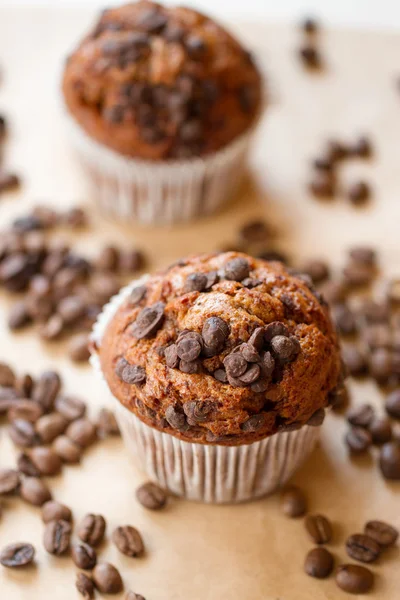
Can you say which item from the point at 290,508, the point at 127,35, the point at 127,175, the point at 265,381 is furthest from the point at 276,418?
the point at 127,35

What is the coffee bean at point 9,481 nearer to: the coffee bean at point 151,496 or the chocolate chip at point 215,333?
the coffee bean at point 151,496

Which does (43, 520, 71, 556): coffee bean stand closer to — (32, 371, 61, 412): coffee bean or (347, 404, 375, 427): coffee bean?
→ (32, 371, 61, 412): coffee bean

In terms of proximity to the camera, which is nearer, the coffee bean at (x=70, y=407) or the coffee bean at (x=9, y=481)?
the coffee bean at (x=9, y=481)

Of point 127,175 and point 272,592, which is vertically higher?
point 127,175

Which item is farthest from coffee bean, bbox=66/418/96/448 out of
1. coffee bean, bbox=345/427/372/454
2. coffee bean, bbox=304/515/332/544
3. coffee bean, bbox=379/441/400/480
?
coffee bean, bbox=379/441/400/480

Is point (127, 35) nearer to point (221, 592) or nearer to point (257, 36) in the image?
point (257, 36)

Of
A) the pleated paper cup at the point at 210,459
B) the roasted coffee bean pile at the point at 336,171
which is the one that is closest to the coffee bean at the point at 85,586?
the pleated paper cup at the point at 210,459
